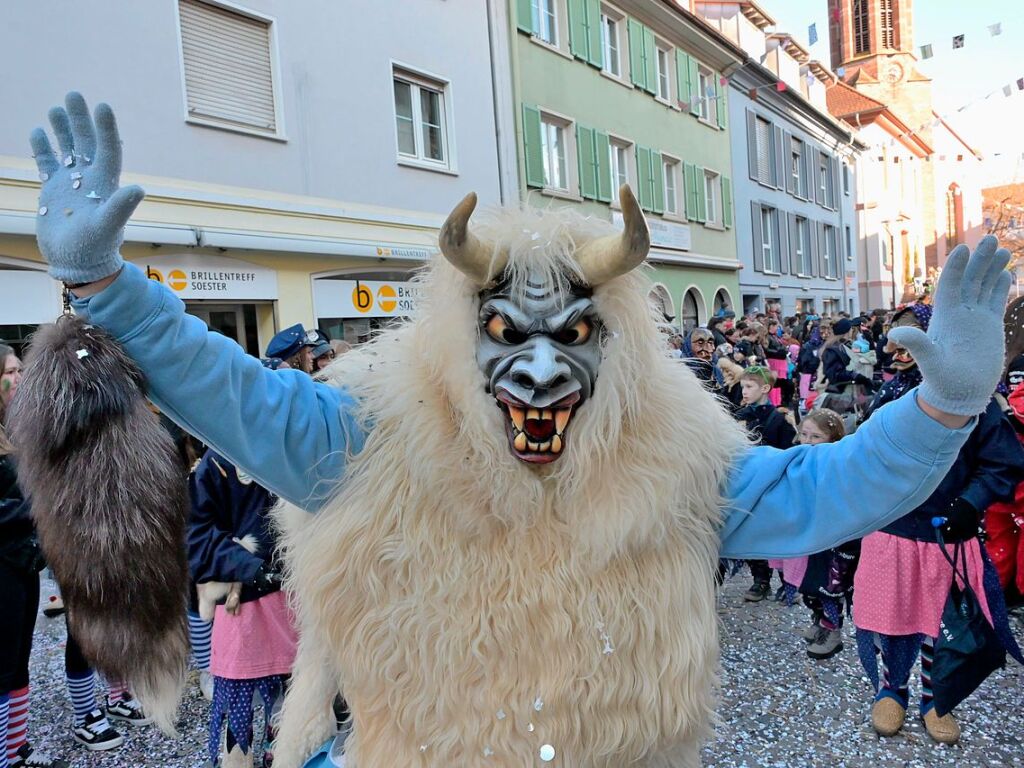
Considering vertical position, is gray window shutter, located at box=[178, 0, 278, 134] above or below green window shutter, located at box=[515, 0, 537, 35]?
below

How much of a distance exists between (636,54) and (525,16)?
12.8ft

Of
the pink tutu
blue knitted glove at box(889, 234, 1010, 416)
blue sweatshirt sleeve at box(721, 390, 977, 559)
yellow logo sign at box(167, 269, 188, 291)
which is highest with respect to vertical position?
yellow logo sign at box(167, 269, 188, 291)

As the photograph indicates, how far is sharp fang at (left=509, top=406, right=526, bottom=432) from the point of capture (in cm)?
136

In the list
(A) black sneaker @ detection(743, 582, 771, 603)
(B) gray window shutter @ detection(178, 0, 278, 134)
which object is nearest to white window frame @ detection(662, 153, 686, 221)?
(B) gray window shutter @ detection(178, 0, 278, 134)

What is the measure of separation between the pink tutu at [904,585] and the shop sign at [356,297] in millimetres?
6461

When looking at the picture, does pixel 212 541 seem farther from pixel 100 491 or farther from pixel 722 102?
pixel 722 102

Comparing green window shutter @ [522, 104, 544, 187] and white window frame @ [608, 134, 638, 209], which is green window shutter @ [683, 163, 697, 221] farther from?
green window shutter @ [522, 104, 544, 187]

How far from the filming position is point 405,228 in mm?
10156

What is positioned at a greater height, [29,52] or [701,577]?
[29,52]

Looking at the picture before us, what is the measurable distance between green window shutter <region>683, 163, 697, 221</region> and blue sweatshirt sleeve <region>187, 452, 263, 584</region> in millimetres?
15990

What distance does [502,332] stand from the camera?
141cm

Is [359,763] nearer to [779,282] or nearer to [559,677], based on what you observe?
[559,677]

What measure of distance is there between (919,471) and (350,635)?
3.64 ft

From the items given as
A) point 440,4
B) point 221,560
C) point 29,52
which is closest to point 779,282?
point 440,4
